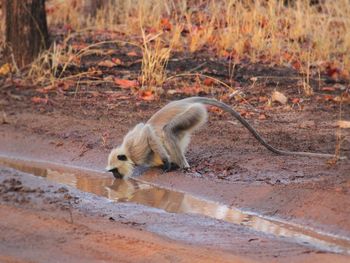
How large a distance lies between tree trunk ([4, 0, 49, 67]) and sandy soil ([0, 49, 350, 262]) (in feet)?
1.83

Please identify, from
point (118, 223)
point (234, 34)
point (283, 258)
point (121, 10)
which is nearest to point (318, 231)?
point (283, 258)

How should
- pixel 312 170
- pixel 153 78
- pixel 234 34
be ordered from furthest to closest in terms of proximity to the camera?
pixel 234 34 < pixel 153 78 < pixel 312 170

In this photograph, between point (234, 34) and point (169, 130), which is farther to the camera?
point (234, 34)

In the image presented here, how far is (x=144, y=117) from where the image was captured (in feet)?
29.2

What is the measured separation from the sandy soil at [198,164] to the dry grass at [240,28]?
61cm

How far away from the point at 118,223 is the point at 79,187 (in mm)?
1486

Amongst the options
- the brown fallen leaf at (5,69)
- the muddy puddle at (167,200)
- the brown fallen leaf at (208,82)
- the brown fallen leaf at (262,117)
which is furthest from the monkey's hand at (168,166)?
the brown fallen leaf at (5,69)

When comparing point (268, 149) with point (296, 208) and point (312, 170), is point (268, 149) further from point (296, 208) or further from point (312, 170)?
point (296, 208)

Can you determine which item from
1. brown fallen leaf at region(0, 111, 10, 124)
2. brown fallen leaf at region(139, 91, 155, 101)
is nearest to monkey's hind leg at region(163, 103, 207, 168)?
brown fallen leaf at region(139, 91, 155, 101)

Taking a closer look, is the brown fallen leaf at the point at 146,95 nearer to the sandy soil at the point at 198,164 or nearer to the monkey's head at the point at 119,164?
the sandy soil at the point at 198,164

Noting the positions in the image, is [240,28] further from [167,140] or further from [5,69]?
[167,140]

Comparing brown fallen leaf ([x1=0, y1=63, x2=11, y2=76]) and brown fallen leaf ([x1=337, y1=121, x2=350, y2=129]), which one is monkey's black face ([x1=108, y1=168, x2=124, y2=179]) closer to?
brown fallen leaf ([x1=337, y1=121, x2=350, y2=129])

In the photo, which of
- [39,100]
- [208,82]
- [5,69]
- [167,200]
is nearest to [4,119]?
[39,100]

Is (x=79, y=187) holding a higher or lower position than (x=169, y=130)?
lower
